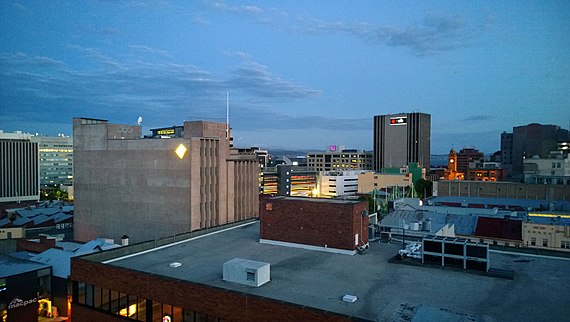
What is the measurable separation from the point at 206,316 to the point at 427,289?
11.7 m

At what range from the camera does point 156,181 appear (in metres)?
63.1

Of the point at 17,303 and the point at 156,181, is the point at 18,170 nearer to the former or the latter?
the point at 156,181

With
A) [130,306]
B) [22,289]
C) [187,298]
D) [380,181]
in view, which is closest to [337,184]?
[380,181]

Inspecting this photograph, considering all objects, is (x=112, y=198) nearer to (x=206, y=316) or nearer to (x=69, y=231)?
(x=69, y=231)

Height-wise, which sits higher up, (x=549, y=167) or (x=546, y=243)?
(x=549, y=167)

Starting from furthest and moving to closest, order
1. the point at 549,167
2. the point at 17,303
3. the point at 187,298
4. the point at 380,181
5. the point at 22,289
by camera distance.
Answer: the point at 380,181 < the point at 549,167 < the point at 22,289 < the point at 17,303 < the point at 187,298

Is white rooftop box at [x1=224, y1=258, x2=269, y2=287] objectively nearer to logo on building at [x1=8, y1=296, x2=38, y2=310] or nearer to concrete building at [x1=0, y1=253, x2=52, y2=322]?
concrete building at [x1=0, y1=253, x2=52, y2=322]

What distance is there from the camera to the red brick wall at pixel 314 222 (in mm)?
27250

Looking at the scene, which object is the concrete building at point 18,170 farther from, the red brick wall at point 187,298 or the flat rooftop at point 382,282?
the flat rooftop at point 382,282

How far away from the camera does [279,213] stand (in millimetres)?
29922

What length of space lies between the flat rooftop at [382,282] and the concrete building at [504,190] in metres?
76.0

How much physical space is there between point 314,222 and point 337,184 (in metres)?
128

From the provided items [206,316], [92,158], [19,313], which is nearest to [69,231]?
[92,158]

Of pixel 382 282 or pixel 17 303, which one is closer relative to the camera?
pixel 382 282
